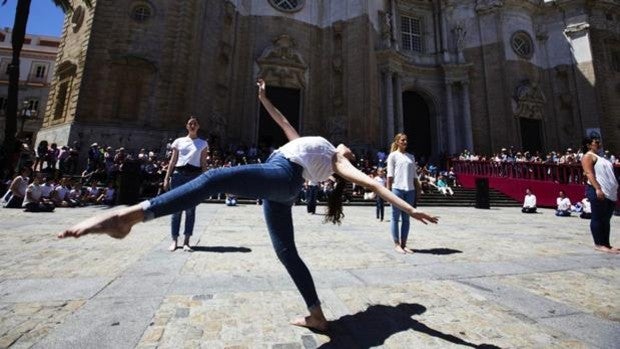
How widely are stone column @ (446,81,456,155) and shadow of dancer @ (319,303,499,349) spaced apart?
24.7 meters

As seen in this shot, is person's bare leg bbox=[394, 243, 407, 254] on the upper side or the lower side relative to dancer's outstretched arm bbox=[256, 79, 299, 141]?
lower

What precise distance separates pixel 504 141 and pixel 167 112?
A: 78.3ft

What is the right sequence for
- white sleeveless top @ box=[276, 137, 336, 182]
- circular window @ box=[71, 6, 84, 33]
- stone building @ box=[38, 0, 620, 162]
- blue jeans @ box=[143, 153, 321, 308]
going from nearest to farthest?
blue jeans @ box=[143, 153, 321, 308], white sleeveless top @ box=[276, 137, 336, 182], stone building @ box=[38, 0, 620, 162], circular window @ box=[71, 6, 84, 33]

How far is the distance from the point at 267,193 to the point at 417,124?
25853mm

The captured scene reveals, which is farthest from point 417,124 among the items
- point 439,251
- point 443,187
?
point 439,251

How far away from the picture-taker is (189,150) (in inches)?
176

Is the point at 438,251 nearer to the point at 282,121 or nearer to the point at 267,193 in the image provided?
the point at 282,121

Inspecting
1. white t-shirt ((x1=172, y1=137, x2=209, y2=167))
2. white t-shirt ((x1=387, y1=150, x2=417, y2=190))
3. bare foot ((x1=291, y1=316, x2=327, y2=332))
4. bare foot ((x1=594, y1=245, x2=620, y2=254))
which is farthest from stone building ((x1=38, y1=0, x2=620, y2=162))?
bare foot ((x1=291, y1=316, x2=327, y2=332))

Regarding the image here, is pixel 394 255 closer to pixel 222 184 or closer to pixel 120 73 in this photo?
pixel 222 184

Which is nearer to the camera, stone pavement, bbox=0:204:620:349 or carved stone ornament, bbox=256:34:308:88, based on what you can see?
stone pavement, bbox=0:204:620:349

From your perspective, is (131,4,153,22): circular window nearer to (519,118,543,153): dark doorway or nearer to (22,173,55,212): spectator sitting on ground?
(22,173,55,212): spectator sitting on ground

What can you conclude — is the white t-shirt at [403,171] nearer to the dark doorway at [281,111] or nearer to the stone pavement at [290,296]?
the stone pavement at [290,296]

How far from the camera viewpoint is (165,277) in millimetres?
3029

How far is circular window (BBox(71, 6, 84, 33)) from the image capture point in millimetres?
18303
